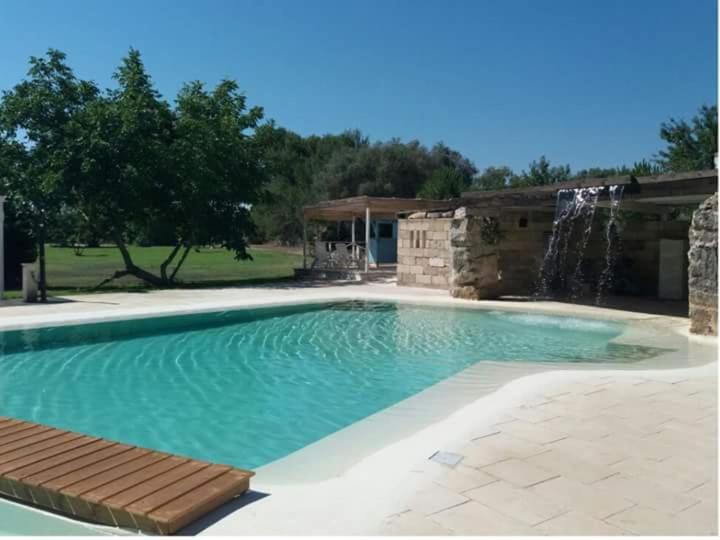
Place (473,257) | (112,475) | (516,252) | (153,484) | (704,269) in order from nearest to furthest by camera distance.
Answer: (153,484)
(112,475)
(704,269)
(473,257)
(516,252)

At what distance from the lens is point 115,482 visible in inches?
139

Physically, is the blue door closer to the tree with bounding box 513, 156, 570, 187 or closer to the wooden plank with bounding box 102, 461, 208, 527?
the tree with bounding box 513, 156, 570, 187

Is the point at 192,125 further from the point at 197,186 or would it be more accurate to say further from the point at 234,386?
the point at 234,386

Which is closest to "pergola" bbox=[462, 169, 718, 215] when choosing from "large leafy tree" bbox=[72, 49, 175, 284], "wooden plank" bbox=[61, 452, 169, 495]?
"large leafy tree" bbox=[72, 49, 175, 284]

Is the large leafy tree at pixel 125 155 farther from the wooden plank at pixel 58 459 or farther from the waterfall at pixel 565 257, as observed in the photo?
the wooden plank at pixel 58 459

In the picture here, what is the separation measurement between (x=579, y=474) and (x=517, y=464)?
0.38 m

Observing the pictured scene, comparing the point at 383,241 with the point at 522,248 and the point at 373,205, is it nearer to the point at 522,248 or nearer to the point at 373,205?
the point at 373,205

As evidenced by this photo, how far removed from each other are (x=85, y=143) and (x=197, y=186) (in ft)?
10.8

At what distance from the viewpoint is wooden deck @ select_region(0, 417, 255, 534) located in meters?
3.19

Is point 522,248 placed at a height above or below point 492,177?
below

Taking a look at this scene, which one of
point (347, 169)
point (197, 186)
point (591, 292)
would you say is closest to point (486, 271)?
point (591, 292)

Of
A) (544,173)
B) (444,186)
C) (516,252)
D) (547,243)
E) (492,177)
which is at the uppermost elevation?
(492,177)

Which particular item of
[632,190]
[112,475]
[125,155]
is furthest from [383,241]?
[112,475]

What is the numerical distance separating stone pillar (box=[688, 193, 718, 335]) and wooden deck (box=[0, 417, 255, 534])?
29.0 feet
